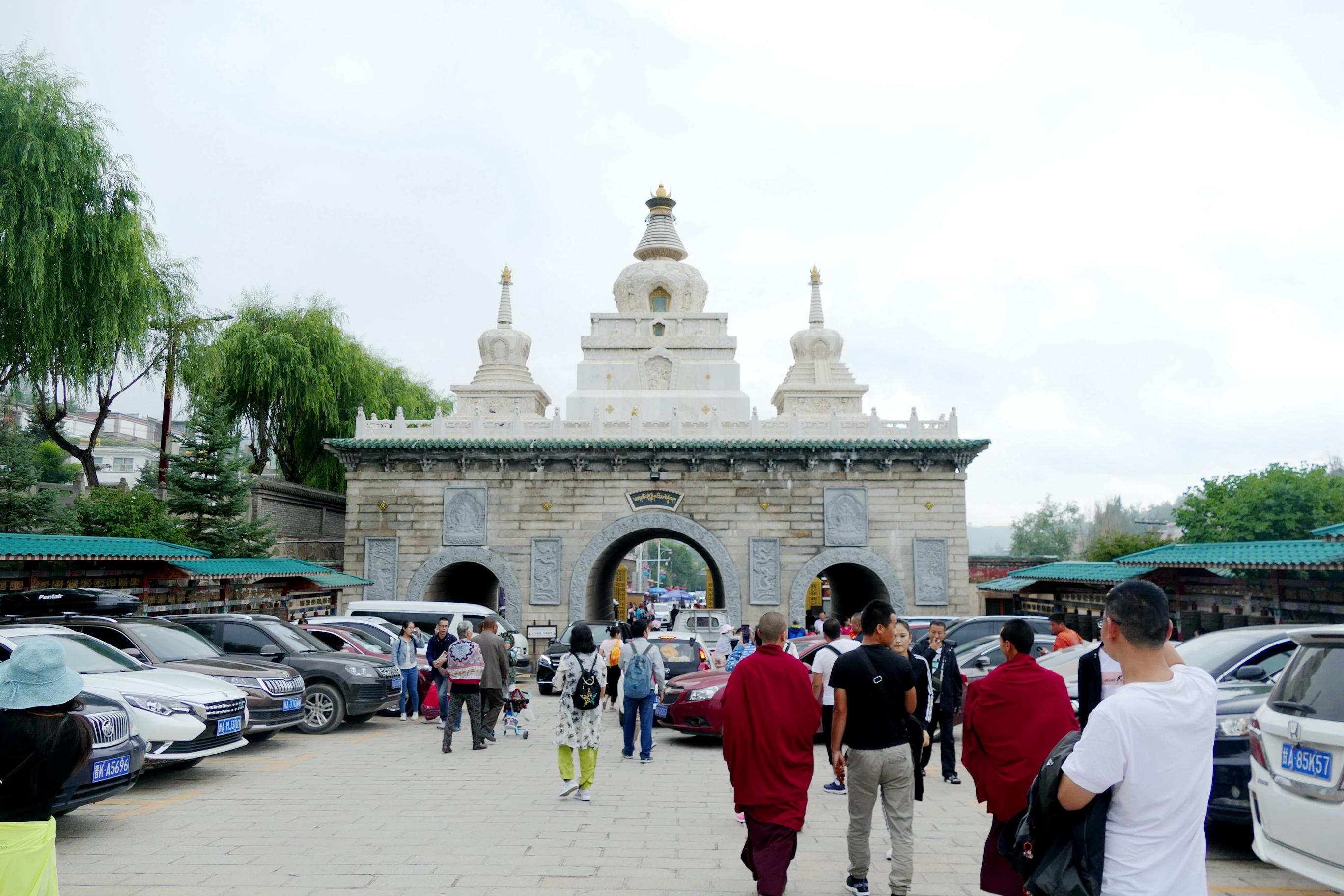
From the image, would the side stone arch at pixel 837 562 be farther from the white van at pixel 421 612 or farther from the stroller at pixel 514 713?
the stroller at pixel 514 713

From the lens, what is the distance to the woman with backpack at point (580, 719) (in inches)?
324

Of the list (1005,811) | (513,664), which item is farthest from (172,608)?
(1005,811)

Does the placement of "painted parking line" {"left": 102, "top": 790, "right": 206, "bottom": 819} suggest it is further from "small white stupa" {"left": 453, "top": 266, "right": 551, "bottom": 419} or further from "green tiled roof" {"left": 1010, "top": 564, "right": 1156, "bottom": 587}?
"small white stupa" {"left": 453, "top": 266, "right": 551, "bottom": 419}

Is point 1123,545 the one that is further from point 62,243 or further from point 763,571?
point 62,243

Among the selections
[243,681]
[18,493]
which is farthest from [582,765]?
[18,493]

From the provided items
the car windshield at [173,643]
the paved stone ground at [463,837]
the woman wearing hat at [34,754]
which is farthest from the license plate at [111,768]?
the woman wearing hat at [34,754]

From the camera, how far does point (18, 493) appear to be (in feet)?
79.9

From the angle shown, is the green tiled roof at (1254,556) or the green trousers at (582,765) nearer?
the green trousers at (582,765)

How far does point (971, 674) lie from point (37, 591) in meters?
13.1

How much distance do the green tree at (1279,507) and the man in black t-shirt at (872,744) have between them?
37.4 meters

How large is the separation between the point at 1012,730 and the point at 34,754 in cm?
467

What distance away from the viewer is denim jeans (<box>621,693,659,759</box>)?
34.3 ft

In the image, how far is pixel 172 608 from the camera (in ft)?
57.1

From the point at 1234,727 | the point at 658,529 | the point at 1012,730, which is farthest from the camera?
the point at 658,529
